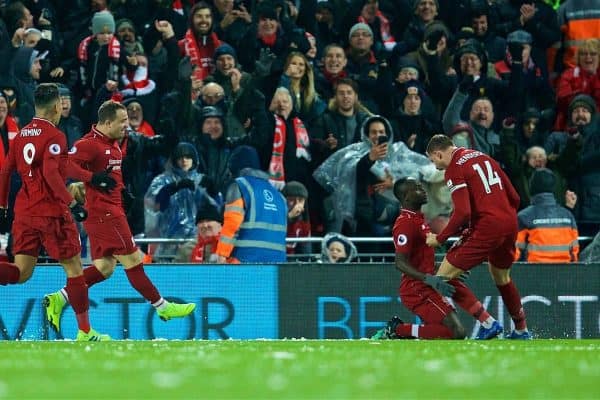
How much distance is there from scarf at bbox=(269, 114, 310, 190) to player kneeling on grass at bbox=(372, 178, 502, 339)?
3413 millimetres

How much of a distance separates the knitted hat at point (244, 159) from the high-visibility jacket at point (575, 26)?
513 centimetres

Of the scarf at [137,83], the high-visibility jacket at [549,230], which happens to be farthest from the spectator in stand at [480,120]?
the scarf at [137,83]

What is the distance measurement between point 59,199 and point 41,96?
847 millimetres

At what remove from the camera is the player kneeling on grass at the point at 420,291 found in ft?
41.8

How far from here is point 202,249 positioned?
15102mm

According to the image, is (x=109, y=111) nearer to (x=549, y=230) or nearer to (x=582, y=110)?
(x=549, y=230)

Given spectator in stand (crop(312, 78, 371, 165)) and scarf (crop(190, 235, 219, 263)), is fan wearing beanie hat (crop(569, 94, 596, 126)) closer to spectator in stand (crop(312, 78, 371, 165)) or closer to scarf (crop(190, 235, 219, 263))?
spectator in stand (crop(312, 78, 371, 165))

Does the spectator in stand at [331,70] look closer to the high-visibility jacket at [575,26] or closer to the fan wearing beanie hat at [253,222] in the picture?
the fan wearing beanie hat at [253,222]

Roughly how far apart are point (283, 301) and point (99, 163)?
9.26 ft

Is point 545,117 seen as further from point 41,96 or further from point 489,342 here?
point 41,96

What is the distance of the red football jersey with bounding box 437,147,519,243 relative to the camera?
12617 mm

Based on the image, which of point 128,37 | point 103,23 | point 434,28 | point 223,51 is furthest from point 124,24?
point 434,28

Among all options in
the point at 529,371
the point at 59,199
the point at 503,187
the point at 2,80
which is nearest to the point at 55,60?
the point at 2,80

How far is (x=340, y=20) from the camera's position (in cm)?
1830
